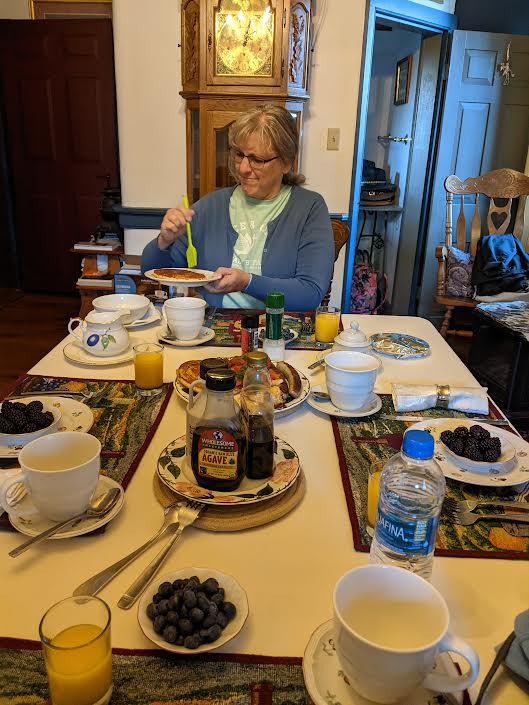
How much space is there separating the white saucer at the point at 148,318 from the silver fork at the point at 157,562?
0.91m

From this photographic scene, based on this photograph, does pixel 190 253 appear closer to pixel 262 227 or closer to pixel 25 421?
pixel 262 227

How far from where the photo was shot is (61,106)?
14.8 feet

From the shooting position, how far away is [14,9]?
4.49m

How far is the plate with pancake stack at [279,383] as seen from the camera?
120 cm

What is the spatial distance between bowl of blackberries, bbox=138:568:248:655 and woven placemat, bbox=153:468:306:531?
0.50 feet

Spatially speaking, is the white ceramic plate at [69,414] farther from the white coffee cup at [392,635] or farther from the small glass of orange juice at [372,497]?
the white coffee cup at [392,635]

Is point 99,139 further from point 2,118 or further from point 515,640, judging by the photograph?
point 515,640

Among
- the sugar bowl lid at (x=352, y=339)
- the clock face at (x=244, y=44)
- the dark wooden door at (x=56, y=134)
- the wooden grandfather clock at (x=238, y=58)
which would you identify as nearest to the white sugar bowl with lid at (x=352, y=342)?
the sugar bowl lid at (x=352, y=339)

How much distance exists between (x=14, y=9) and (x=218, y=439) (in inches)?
196

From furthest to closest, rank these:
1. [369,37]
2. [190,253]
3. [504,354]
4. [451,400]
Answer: [369,37] → [504,354] → [190,253] → [451,400]

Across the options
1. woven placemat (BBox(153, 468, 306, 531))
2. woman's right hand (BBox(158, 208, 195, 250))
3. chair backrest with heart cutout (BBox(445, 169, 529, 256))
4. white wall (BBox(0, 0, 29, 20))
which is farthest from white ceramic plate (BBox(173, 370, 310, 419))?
white wall (BBox(0, 0, 29, 20))

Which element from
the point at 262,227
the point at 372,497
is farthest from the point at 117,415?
the point at 262,227

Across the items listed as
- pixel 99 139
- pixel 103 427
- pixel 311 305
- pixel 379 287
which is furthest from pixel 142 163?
pixel 103 427

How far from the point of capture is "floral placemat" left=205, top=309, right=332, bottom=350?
1634mm
